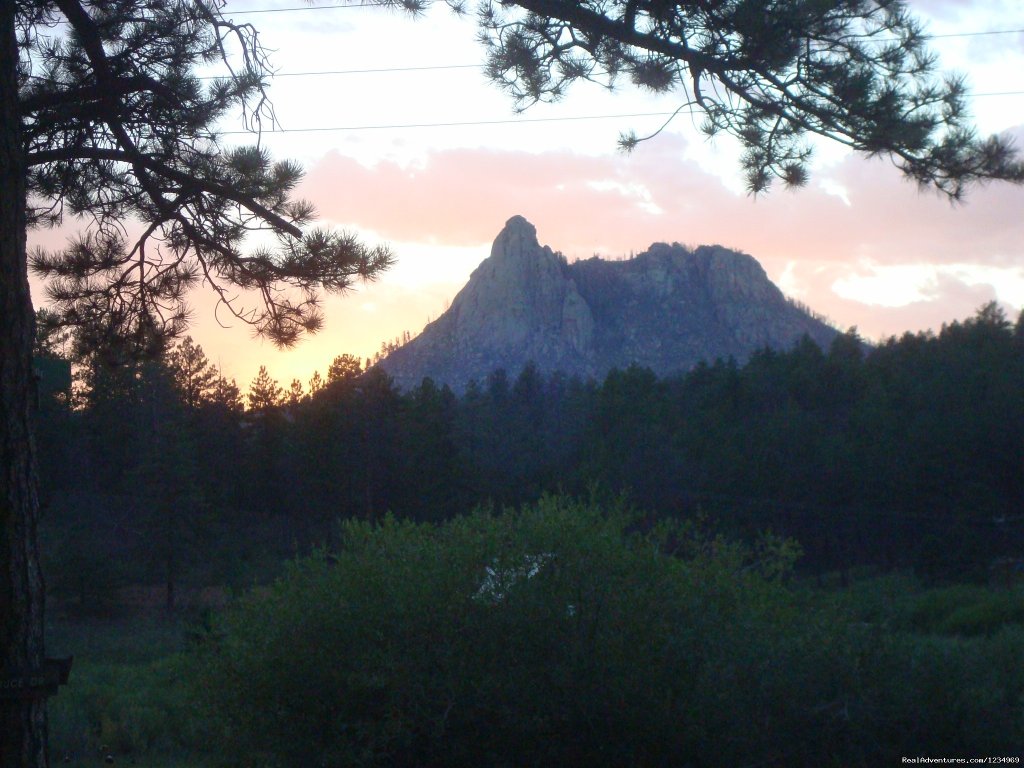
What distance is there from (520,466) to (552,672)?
93.4 feet

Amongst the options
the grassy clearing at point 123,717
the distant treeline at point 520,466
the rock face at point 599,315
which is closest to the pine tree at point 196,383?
the distant treeline at point 520,466

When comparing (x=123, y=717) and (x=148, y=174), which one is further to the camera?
(x=123, y=717)

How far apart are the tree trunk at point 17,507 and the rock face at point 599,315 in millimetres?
58859

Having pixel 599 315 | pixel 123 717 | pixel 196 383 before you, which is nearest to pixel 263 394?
pixel 196 383

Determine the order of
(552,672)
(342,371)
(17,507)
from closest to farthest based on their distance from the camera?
(17,507) < (552,672) < (342,371)

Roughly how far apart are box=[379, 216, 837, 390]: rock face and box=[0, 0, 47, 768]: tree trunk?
2317 inches

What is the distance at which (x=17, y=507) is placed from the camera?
4316mm

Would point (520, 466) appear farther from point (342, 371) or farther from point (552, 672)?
point (552, 672)

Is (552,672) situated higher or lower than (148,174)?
lower

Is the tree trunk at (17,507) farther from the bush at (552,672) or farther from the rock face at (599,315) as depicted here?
the rock face at (599,315)

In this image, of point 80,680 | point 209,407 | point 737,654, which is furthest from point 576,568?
point 209,407

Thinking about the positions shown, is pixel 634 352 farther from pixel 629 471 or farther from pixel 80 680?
pixel 80 680

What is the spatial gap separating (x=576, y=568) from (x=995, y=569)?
3030 cm

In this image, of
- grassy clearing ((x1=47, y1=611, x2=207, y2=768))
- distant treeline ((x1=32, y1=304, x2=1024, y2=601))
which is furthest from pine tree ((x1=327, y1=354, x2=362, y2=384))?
grassy clearing ((x1=47, y1=611, x2=207, y2=768))
